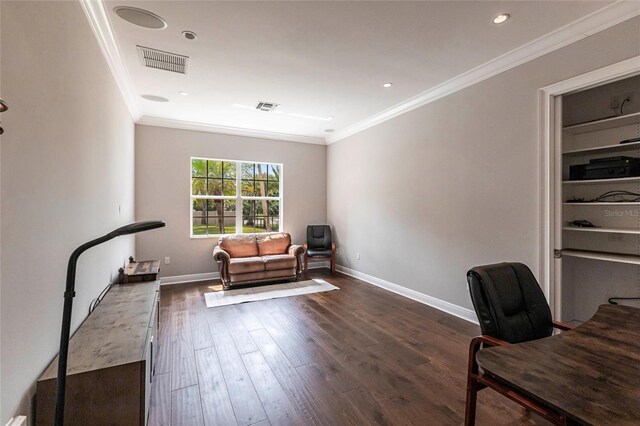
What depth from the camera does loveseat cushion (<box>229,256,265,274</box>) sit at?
4.73 meters

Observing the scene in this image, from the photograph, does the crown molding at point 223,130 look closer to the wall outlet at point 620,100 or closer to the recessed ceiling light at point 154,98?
the recessed ceiling light at point 154,98

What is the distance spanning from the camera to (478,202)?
10.9ft

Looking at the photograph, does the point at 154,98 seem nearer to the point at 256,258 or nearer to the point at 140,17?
the point at 140,17

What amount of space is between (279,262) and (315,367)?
110 inches

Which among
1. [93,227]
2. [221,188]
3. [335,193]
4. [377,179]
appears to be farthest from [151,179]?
[377,179]

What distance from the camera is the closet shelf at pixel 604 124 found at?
2.44m

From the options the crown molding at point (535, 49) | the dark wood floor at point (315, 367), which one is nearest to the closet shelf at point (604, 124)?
the crown molding at point (535, 49)

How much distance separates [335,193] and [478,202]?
10.8 ft

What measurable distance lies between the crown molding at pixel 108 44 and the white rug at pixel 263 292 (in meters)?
2.95

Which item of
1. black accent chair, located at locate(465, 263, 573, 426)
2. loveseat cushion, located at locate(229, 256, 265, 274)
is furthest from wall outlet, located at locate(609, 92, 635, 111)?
loveseat cushion, located at locate(229, 256, 265, 274)

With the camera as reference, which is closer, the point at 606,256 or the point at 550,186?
the point at 606,256

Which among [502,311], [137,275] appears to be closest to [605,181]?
[502,311]

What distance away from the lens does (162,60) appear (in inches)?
119

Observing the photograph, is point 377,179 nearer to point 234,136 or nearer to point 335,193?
point 335,193
